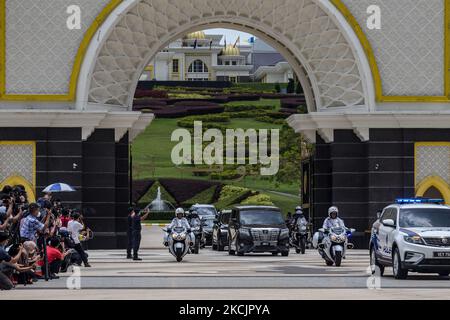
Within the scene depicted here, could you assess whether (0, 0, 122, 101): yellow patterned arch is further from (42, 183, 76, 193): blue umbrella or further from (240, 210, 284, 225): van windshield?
(240, 210, 284, 225): van windshield

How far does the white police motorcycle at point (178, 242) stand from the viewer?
38.8m

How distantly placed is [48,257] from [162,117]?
107618 millimetres

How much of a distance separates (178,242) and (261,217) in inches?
236

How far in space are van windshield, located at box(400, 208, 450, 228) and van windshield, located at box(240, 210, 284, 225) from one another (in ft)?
43.4

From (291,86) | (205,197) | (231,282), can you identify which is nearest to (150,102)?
(291,86)

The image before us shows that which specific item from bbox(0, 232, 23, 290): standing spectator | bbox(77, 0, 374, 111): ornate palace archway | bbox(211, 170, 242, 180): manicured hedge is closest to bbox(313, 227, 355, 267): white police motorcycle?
bbox(0, 232, 23, 290): standing spectator

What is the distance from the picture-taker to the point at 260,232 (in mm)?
43156

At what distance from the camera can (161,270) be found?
3328 centimetres

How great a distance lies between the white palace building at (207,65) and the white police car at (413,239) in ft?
451

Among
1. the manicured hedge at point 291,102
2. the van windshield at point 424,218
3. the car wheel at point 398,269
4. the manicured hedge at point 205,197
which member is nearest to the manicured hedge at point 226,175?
the manicured hedge at point 205,197

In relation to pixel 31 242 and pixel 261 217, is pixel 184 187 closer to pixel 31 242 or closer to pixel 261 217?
pixel 261 217

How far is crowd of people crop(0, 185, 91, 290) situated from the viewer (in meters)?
25.8
